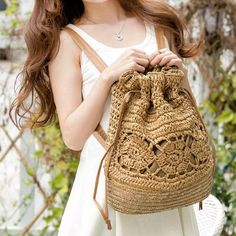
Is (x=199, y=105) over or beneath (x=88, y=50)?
beneath

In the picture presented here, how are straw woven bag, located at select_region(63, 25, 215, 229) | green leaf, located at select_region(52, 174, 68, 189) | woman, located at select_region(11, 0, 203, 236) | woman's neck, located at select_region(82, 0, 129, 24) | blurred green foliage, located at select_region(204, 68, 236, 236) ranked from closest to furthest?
straw woven bag, located at select_region(63, 25, 215, 229) → woman, located at select_region(11, 0, 203, 236) → woman's neck, located at select_region(82, 0, 129, 24) → blurred green foliage, located at select_region(204, 68, 236, 236) → green leaf, located at select_region(52, 174, 68, 189)

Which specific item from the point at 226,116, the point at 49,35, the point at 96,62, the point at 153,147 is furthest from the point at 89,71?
the point at 226,116

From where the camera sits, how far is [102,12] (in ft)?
5.57

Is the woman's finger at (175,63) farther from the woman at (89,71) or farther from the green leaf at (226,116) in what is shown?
the green leaf at (226,116)

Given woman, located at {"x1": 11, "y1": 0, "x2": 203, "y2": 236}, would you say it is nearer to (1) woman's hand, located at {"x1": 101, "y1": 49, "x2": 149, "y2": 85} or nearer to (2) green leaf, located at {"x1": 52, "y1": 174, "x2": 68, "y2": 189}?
(1) woman's hand, located at {"x1": 101, "y1": 49, "x2": 149, "y2": 85}

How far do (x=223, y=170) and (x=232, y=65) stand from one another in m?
0.41

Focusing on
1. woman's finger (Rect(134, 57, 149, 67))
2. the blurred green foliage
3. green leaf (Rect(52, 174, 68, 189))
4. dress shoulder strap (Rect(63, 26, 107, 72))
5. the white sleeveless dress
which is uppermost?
woman's finger (Rect(134, 57, 149, 67))

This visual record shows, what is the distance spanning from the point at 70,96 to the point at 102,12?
219 mm

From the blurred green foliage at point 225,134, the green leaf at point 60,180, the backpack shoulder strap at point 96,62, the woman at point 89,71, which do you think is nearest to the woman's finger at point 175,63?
the woman at point 89,71

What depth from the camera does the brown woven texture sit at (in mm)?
1457

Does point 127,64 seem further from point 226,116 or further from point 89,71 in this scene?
point 226,116

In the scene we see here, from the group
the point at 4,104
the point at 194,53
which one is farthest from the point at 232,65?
the point at 194,53

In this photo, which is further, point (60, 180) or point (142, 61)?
point (60, 180)

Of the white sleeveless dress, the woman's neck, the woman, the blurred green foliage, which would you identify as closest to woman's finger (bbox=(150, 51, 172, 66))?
the woman
